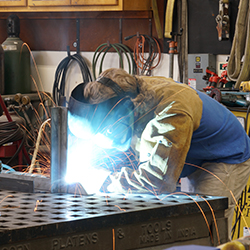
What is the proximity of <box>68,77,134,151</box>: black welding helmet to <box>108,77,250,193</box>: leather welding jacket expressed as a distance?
96 millimetres

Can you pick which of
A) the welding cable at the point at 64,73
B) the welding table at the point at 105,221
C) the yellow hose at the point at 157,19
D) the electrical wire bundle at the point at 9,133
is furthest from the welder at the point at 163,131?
the welding cable at the point at 64,73

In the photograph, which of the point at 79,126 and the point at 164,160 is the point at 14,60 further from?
the point at 164,160

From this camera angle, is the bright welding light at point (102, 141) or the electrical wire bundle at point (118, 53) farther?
the electrical wire bundle at point (118, 53)

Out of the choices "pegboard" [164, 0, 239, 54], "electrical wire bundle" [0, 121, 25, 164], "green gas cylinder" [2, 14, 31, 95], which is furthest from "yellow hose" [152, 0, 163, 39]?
"electrical wire bundle" [0, 121, 25, 164]

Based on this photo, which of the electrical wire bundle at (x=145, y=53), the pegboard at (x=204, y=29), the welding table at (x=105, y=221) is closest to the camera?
the welding table at (x=105, y=221)

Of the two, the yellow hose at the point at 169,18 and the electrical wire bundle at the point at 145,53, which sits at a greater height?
the yellow hose at the point at 169,18

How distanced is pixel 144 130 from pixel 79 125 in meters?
0.28

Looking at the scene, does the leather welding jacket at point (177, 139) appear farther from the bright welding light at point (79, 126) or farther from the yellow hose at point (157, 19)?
the yellow hose at point (157, 19)

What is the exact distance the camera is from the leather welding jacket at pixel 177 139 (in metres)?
1.46

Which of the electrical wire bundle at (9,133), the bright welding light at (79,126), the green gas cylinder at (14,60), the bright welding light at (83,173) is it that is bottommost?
the electrical wire bundle at (9,133)

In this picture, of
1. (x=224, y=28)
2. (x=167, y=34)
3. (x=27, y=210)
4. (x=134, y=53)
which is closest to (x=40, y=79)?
(x=134, y=53)

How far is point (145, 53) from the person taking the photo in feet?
13.6

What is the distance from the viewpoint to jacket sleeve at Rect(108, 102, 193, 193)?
4.78 feet

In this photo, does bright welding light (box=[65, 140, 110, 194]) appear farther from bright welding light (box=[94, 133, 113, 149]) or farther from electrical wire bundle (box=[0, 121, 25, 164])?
electrical wire bundle (box=[0, 121, 25, 164])
